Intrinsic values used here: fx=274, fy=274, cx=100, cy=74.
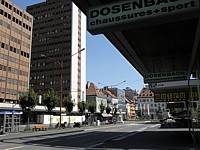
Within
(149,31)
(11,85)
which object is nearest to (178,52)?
(149,31)

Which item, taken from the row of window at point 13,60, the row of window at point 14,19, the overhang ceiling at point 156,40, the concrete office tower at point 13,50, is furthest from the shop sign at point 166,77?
the row of window at point 14,19

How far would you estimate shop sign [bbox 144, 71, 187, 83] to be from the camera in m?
15.7

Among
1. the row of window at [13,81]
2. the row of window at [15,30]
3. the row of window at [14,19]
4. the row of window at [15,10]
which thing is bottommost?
the row of window at [13,81]

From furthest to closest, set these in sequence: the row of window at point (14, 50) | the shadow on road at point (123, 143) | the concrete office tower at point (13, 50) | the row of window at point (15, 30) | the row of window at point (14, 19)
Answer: the row of window at point (14, 19) → the row of window at point (15, 30) → the row of window at point (14, 50) → the concrete office tower at point (13, 50) → the shadow on road at point (123, 143)

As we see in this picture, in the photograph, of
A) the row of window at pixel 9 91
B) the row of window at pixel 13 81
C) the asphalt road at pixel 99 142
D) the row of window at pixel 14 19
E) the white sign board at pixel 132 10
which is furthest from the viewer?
the row of window at pixel 14 19

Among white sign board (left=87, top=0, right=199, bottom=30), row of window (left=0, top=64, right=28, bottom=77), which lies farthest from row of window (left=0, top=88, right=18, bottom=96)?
white sign board (left=87, top=0, right=199, bottom=30)

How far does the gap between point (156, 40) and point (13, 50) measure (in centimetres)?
7062

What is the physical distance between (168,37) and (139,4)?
6.78 metres

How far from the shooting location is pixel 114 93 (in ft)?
469

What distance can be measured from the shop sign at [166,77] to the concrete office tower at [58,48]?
86.5m

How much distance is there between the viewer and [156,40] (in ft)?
43.4

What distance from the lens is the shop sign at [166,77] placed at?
1572 centimetres

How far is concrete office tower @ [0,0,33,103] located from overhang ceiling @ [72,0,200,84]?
200ft

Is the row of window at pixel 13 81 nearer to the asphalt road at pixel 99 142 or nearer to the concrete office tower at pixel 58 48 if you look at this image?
the concrete office tower at pixel 58 48
